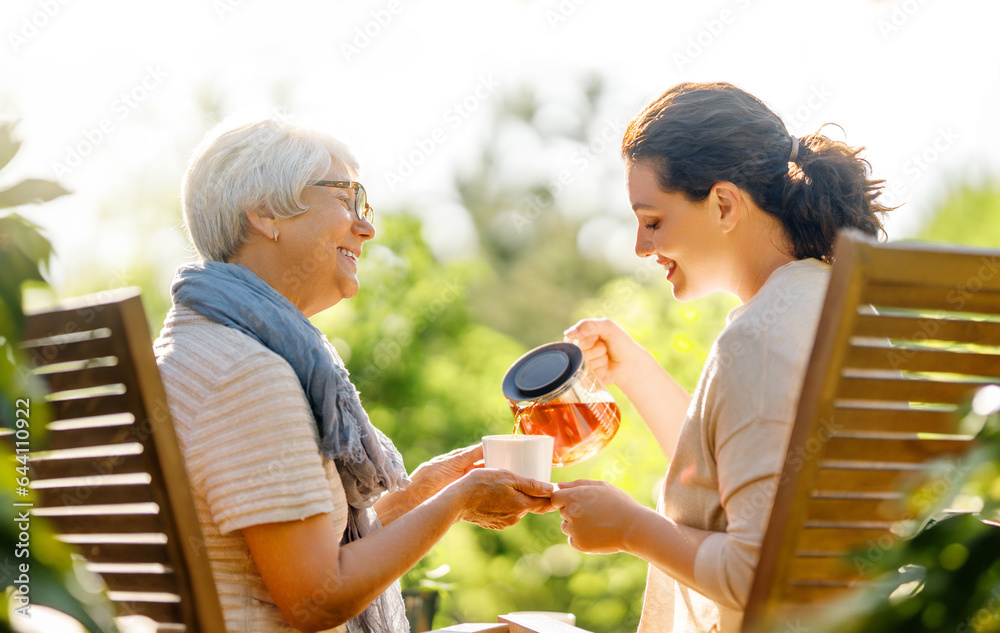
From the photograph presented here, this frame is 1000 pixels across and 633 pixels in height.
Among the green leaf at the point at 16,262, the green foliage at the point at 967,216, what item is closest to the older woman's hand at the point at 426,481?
the green leaf at the point at 16,262

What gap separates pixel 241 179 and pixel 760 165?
1308 millimetres

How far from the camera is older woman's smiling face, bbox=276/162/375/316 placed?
2.13m

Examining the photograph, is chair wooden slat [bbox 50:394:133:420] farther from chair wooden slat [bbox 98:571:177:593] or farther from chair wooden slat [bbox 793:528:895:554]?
chair wooden slat [bbox 793:528:895:554]

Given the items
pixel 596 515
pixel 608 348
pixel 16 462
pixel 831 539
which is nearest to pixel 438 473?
pixel 608 348

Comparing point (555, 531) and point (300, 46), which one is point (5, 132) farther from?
point (300, 46)

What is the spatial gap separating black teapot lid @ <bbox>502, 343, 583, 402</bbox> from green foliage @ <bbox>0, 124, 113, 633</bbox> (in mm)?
1423

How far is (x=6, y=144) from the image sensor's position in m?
0.76

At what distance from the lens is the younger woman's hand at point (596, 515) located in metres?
1.79

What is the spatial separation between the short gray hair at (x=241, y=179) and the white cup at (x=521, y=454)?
800 mm

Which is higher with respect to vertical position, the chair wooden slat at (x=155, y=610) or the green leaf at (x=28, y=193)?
the green leaf at (x=28, y=193)

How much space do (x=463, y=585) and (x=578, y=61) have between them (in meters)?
16.6

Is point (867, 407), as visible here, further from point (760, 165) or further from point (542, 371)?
point (542, 371)

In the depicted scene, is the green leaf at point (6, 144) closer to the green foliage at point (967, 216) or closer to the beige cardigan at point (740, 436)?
the beige cardigan at point (740, 436)

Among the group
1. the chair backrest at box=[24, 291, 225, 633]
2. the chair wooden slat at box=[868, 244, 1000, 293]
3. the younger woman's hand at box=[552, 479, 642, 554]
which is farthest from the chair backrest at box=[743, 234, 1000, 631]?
the chair backrest at box=[24, 291, 225, 633]
